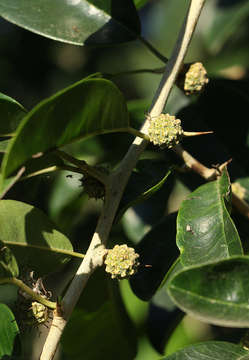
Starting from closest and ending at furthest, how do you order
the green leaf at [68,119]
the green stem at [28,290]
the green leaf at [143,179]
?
the green leaf at [68,119] → the green stem at [28,290] → the green leaf at [143,179]

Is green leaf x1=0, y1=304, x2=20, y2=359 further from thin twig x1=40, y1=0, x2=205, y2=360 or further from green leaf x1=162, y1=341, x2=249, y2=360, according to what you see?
green leaf x1=162, y1=341, x2=249, y2=360

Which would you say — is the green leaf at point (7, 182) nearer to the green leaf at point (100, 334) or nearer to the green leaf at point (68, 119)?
the green leaf at point (68, 119)

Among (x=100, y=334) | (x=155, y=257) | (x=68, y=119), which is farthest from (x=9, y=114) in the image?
(x=100, y=334)

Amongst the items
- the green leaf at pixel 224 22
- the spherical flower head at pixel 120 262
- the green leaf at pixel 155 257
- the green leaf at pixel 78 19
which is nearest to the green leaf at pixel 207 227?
the spherical flower head at pixel 120 262

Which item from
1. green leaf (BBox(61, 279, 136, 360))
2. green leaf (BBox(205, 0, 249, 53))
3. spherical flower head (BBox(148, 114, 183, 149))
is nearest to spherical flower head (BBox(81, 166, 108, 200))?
spherical flower head (BBox(148, 114, 183, 149))

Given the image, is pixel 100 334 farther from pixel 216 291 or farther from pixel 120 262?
pixel 216 291

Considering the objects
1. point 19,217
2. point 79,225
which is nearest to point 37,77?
point 79,225

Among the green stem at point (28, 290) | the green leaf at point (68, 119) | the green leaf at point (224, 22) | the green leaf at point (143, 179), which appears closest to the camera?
the green leaf at point (68, 119)
